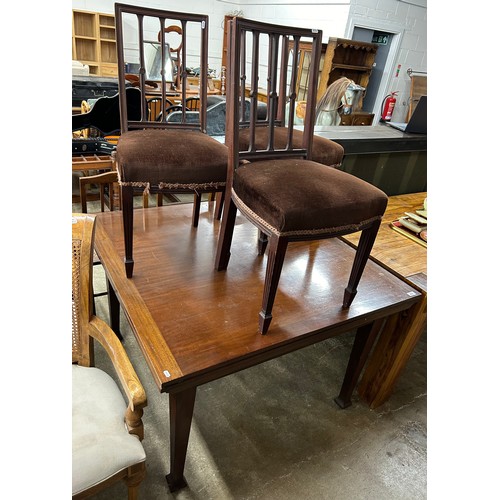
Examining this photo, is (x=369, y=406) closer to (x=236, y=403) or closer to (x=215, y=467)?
(x=236, y=403)

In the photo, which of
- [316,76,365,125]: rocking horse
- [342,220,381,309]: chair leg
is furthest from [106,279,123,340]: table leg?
[316,76,365,125]: rocking horse

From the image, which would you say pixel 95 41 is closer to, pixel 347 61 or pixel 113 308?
pixel 347 61

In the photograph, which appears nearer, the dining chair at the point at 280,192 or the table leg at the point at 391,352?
the dining chair at the point at 280,192

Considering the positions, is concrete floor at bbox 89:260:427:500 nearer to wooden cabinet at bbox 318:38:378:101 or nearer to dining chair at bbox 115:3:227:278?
dining chair at bbox 115:3:227:278

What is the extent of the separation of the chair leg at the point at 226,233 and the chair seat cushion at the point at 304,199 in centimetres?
10

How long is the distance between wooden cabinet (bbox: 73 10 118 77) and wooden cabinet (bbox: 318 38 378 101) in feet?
10.7

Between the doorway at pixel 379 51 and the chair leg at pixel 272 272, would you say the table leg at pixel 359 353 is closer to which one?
the chair leg at pixel 272 272

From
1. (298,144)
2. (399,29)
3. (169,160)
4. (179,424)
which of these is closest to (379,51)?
(399,29)

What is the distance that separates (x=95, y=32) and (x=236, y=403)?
6.53 metres

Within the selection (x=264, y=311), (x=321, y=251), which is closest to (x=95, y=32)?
(x=321, y=251)

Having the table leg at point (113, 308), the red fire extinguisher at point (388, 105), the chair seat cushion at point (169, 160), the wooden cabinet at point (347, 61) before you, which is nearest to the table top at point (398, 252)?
the chair seat cushion at point (169, 160)

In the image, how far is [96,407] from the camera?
3.32 ft

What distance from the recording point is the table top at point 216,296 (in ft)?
3.64
